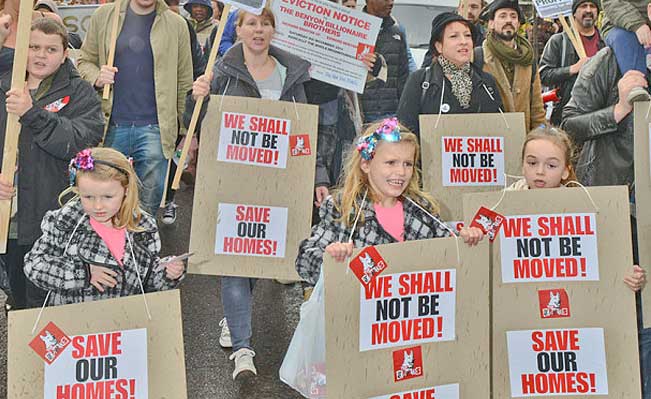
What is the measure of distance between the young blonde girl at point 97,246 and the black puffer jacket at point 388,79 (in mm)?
3169

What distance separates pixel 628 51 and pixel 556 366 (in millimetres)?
1528

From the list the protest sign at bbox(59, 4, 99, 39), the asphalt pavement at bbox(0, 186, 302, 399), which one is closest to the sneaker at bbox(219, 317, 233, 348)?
the asphalt pavement at bbox(0, 186, 302, 399)

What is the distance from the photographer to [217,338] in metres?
5.60

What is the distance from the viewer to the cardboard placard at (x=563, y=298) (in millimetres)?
3752

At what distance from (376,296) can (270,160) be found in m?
1.58

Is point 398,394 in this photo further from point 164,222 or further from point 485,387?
point 164,222

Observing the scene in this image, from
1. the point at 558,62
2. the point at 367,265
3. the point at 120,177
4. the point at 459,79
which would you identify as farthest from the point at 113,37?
the point at 558,62

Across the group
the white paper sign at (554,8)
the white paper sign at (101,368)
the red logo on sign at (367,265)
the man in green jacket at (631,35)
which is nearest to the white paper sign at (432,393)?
Answer: the red logo on sign at (367,265)

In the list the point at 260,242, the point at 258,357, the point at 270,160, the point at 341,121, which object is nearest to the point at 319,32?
the point at 341,121

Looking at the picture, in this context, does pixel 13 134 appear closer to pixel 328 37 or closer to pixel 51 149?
pixel 51 149

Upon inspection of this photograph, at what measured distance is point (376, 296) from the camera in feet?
11.6

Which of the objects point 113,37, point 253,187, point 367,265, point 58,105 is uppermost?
point 113,37

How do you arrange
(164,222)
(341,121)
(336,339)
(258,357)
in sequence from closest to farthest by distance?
(336,339) < (258,357) < (341,121) < (164,222)

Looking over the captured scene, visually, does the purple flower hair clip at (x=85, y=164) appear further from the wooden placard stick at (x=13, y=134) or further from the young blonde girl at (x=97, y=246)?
the wooden placard stick at (x=13, y=134)
